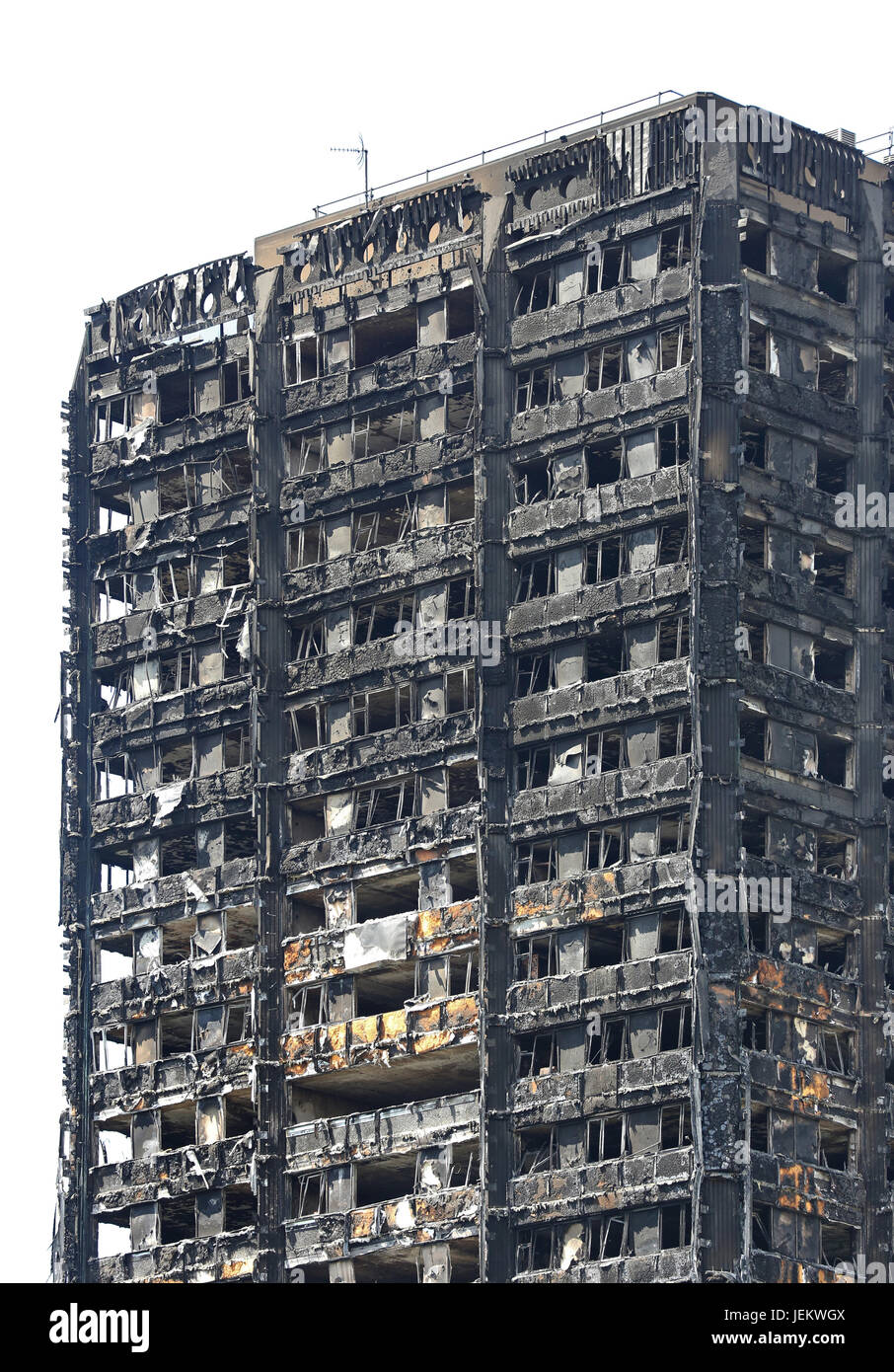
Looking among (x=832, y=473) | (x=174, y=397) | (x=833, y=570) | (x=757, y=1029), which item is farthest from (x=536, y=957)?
(x=174, y=397)

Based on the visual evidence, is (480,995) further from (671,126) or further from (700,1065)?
(671,126)

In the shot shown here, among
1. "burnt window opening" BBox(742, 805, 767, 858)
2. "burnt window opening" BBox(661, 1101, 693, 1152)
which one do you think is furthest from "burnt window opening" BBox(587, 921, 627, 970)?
"burnt window opening" BBox(661, 1101, 693, 1152)

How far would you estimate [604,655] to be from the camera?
438 feet

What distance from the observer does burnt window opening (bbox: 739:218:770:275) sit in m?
136

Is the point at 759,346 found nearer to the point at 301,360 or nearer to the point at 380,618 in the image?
the point at 380,618

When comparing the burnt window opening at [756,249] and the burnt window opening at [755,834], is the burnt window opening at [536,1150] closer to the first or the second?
the burnt window opening at [755,834]

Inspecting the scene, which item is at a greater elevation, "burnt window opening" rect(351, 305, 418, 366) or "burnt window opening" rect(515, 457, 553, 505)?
"burnt window opening" rect(351, 305, 418, 366)

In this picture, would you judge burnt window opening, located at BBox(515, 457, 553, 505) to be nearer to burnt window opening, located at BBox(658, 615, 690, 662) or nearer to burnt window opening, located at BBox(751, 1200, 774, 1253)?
burnt window opening, located at BBox(658, 615, 690, 662)

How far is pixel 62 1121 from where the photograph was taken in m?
145

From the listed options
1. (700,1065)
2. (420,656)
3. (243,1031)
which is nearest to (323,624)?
(420,656)

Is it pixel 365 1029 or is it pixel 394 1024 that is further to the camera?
pixel 365 1029

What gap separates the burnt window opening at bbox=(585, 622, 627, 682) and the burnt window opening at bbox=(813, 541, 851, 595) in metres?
8.94

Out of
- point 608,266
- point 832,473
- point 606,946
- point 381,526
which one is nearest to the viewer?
point 606,946

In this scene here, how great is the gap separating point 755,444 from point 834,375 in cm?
584
